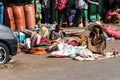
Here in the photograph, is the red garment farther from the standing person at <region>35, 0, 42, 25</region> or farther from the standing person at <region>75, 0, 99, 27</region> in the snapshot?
the standing person at <region>35, 0, 42, 25</region>

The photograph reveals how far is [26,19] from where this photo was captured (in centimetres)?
1831

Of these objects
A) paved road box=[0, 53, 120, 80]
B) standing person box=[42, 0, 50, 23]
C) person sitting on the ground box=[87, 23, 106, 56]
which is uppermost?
standing person box=[42, 0, 50, 23]

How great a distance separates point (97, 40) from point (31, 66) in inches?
106

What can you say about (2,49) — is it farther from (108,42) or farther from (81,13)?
(81,13)

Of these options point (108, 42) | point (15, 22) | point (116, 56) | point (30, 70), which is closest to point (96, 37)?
point (116, 56)

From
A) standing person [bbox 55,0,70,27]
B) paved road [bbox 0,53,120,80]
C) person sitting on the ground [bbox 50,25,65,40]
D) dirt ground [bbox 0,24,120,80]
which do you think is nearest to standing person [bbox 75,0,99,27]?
standing person [bbox 55,0,70,27]

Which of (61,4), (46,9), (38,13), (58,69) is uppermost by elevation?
(61,4)

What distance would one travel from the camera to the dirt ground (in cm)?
1116

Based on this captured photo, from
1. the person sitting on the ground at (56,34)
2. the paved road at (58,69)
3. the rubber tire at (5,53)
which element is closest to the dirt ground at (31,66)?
the paved road at (58,69)

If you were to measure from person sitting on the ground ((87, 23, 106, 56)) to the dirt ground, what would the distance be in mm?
1066

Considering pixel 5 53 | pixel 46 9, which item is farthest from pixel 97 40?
pixel 46 9

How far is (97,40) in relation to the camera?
→ 14266mm

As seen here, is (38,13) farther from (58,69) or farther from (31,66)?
(58,69)

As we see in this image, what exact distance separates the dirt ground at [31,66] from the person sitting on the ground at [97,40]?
1066mm
